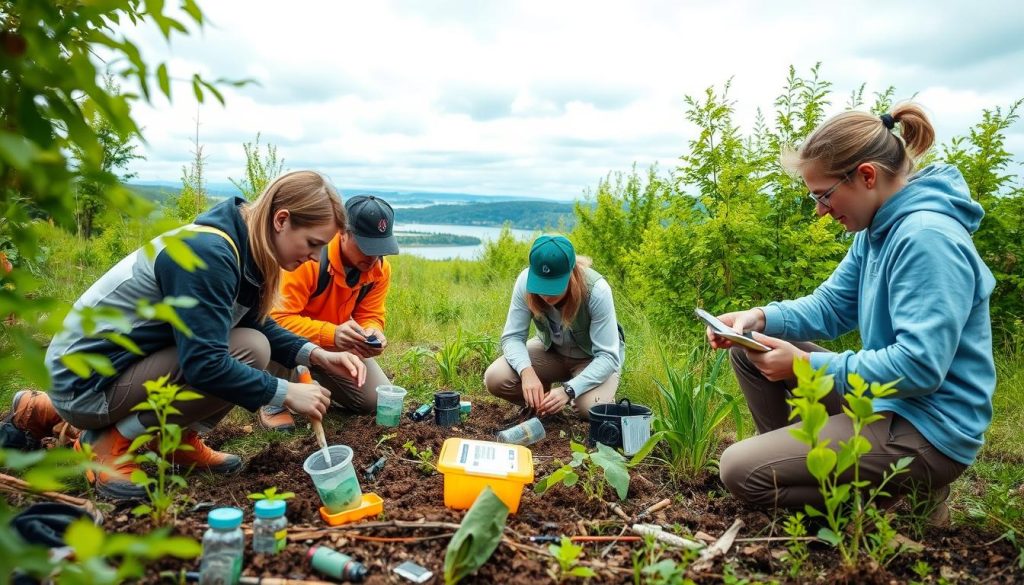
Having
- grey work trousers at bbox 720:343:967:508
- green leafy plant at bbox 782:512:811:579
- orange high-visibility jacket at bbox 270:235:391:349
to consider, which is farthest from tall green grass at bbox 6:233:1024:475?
green leafy plant at bbox 782:512:811:579

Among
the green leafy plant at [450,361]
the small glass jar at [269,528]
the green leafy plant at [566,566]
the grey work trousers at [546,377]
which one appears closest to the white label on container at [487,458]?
the green leafy plant at [566,566]

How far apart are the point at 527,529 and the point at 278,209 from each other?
1640 mm

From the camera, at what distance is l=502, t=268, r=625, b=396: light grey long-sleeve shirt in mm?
3742

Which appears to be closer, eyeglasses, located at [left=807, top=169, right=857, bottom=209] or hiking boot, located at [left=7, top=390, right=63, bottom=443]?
eyeglasses, located at [left=807, top=169, right=857, bottom=209]

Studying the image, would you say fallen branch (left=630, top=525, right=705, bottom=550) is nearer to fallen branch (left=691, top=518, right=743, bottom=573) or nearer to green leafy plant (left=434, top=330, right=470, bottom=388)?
fallen branch (left=691, top=518, right=743, bottom=573)

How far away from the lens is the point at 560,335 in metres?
4.02

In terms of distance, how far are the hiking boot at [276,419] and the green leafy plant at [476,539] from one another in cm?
179

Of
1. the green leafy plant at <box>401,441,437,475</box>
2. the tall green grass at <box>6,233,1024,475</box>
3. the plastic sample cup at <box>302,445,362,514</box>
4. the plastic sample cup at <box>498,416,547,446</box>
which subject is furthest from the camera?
the tall green grass at <box>6,233,1024,475</box>

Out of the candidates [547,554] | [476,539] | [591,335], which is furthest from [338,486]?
[591,335]

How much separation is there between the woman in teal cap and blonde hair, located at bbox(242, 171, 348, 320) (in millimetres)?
1157

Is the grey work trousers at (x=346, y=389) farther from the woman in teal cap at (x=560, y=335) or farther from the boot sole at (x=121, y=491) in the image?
the boot sole at (x=121, y=491)

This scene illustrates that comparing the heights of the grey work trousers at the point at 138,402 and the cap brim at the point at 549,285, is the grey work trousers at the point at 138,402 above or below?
below

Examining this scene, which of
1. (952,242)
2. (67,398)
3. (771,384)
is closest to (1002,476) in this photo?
(771,384)

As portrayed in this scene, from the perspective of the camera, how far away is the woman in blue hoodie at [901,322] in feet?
7.12
